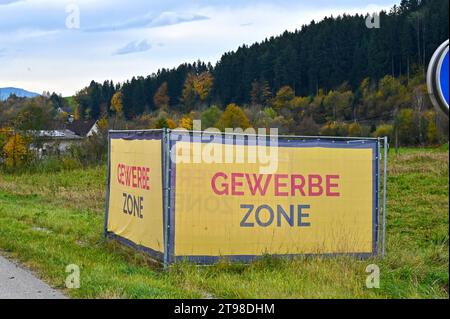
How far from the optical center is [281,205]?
10023 mm

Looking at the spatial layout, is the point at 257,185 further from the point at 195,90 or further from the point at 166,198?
the point at 195,90

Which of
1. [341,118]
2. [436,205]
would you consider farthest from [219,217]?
[341,118]

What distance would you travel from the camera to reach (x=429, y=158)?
1500 inches

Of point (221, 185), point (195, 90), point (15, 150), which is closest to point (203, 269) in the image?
point (221, 185)

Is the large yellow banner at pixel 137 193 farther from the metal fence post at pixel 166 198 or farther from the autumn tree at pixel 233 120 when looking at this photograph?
the autumn tree at pixel 233 120

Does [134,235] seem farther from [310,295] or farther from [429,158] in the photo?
[429,158]

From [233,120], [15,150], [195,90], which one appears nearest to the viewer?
[15,150]

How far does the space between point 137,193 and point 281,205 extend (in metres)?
2.47

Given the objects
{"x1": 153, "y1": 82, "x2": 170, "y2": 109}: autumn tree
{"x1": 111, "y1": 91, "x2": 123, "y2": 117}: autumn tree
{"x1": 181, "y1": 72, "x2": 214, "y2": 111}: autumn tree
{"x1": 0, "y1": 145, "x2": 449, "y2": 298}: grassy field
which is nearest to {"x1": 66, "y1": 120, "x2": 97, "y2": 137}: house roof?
{"x1": 111, "y1": 91, "x2": 123, "y2": 117}: autumn tree

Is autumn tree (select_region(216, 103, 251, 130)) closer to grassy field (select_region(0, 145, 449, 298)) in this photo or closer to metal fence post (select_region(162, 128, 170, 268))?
grassy field (select_region(0, 145, 449, 298))

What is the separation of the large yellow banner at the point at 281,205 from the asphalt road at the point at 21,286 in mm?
2082

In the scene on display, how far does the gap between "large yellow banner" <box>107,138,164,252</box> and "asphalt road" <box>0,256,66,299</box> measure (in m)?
1.92

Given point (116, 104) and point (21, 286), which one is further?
point (116, 104)

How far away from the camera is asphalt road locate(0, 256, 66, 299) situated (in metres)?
7.62
